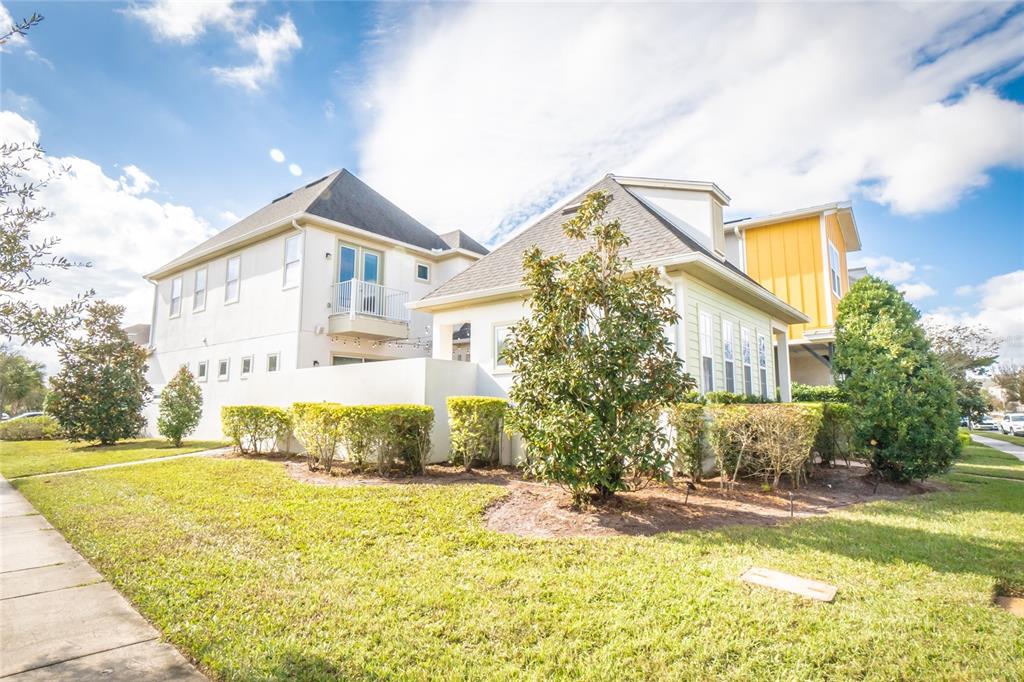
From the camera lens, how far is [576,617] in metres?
3.24

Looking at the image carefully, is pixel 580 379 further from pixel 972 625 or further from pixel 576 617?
pixel 972 625

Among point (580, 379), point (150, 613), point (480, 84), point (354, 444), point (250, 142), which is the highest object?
point (480, 84)

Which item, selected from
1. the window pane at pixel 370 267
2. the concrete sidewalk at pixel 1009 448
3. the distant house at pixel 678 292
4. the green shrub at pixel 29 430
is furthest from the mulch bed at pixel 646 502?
the green shrub at pixel 29 430

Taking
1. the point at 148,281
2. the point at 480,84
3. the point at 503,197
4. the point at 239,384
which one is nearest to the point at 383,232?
the point at 503,197

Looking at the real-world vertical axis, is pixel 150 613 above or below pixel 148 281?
below

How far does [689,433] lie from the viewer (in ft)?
25.5

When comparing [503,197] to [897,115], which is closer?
[897,115]

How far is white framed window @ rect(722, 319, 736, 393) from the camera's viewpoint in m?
10.7

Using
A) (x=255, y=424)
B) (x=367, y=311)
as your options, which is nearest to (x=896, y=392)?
(x=255, y=424)

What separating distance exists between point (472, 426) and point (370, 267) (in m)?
9.87

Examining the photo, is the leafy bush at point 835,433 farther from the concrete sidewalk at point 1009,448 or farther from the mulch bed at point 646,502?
the concrete sidewalk at point 1009,448

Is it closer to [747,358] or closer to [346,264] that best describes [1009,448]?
[747,358]

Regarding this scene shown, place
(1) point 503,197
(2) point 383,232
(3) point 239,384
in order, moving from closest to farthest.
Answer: (1) point 503,197 → (3) point 239,384 → (2) point 383,232

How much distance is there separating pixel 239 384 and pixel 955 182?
20142 millimetres
